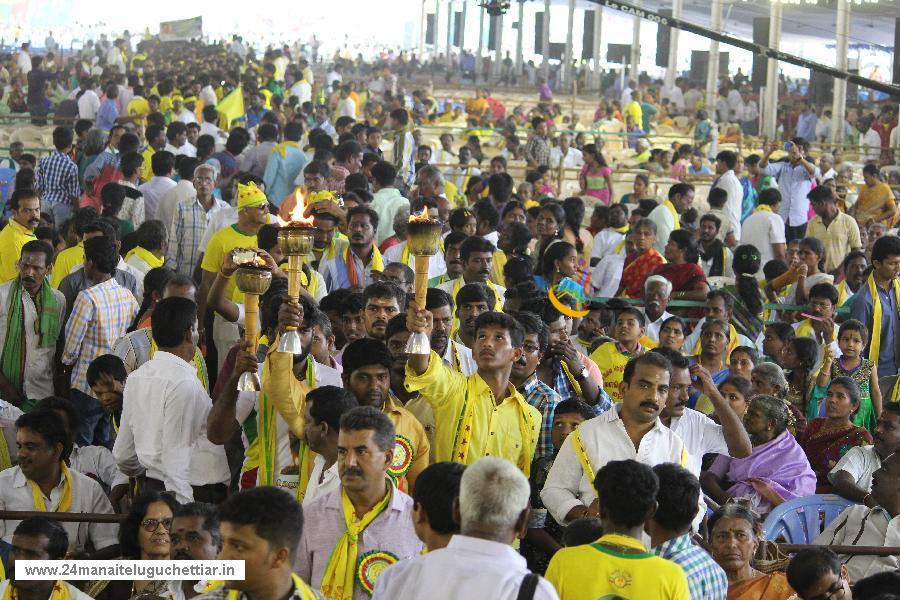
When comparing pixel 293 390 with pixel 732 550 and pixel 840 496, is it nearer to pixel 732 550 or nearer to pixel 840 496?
pixel 732 550

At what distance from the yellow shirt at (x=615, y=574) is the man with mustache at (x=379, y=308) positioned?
2.08 meters

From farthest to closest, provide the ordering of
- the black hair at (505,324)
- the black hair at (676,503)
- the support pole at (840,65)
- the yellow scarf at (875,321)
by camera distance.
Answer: the support pole at (840,65), the yellow scarf at (875,321), the black hair at (505,324), the black hair at (676,503)

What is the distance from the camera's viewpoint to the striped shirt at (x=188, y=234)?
9.60 m

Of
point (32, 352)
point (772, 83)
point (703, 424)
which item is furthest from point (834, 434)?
point (772, 83)

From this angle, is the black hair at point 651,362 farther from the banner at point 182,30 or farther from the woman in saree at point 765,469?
the banner at point 182,30

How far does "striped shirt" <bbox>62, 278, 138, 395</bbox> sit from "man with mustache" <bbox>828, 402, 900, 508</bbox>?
3812 mm

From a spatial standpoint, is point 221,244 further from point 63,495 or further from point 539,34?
point 539,34

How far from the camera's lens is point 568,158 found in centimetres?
2025

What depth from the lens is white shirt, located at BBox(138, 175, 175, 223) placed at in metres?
10.9

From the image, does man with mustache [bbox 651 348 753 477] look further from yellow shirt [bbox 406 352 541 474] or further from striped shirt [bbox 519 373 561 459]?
yellow shirt [bbox 406 352 541 474]

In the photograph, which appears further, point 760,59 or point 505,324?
point 760,59

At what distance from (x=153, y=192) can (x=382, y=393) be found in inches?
247

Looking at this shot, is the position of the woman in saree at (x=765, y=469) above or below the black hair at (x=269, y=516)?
below

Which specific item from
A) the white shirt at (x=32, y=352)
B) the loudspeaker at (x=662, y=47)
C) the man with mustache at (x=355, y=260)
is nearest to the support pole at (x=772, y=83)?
the loudspeaker at (x=662, y=47)
